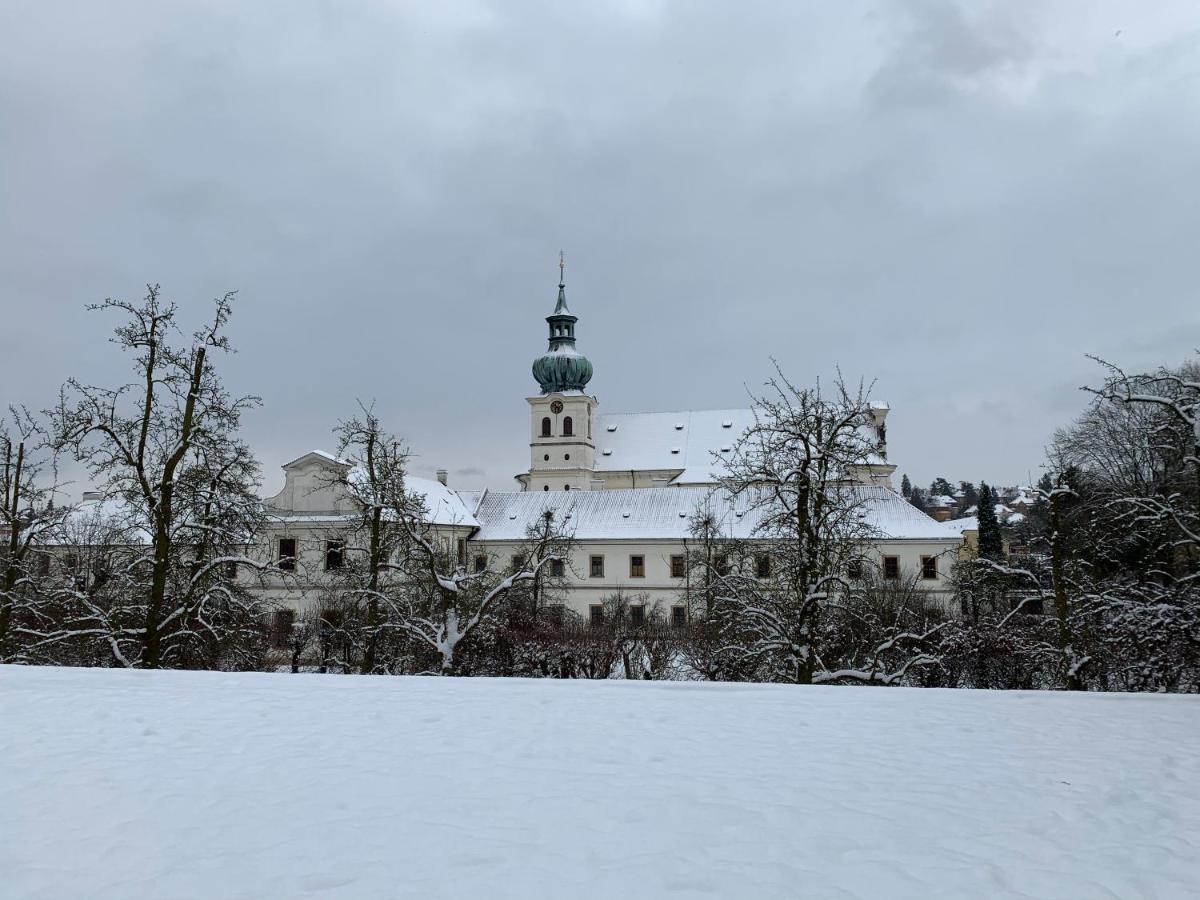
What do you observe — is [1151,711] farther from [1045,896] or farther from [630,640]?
[630,640]

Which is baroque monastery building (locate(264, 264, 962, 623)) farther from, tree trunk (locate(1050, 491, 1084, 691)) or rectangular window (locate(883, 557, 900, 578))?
tree trunk (locate(1050, 491, 1084, 691))

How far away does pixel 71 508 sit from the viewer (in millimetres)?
19328

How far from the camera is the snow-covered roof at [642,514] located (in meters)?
40.4

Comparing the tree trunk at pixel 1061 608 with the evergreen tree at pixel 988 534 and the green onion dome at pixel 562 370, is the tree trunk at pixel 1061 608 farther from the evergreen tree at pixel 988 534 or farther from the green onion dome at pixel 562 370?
the green onion dome at pixel 562 370

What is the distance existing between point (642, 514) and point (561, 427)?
60.8ft

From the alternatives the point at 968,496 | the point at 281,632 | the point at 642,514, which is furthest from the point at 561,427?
the point at 968,496

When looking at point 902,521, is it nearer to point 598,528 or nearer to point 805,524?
point 598,528

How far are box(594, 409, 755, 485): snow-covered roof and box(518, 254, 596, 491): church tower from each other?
1.37m

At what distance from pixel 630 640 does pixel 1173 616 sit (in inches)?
627

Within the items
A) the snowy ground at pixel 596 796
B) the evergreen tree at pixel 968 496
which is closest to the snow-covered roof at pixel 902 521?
the snowy ground at pixel 596 796

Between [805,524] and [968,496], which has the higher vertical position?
[968,496]

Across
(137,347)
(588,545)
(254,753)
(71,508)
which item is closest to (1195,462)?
(254,753)

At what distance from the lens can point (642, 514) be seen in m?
43.4

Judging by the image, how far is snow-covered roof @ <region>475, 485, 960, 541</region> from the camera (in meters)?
40.4
